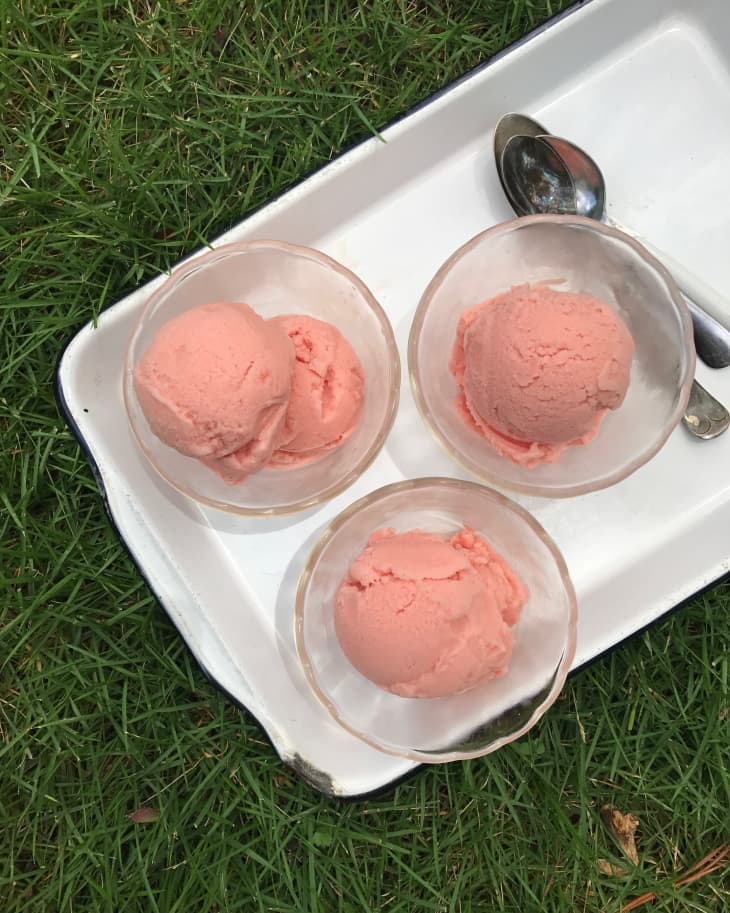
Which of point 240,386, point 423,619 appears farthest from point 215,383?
point 423,619

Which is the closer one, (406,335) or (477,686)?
(477,686)

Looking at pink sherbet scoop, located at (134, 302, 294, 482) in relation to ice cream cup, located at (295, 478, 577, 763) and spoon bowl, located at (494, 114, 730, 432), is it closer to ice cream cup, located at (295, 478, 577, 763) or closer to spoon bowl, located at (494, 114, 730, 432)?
ice cream cup, located at (295, 478, 577, 763)

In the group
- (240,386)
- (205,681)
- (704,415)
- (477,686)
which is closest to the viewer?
(240,386)

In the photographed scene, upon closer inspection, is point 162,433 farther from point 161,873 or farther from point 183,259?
point 161,873

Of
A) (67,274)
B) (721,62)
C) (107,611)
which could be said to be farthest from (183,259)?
(721,62)

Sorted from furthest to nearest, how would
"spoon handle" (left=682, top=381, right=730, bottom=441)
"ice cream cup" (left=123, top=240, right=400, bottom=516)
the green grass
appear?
the green grass < "spoon handle" (left=682, top=381, right=730, bottom=441) < "ice cream cup" (left=123, top=240, right=400, bottom=516)

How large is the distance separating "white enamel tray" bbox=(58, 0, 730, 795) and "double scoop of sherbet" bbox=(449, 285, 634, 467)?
209 millimetres

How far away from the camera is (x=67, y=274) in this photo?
5.98ft

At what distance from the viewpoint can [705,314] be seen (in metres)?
1.59

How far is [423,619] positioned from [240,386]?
57cm

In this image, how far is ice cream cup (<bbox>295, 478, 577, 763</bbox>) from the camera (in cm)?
150

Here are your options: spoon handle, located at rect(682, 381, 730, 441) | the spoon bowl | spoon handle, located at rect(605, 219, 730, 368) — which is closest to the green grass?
the spoon bowl

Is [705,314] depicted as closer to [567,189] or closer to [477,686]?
[567,189]

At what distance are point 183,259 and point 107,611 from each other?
92 centimetres
